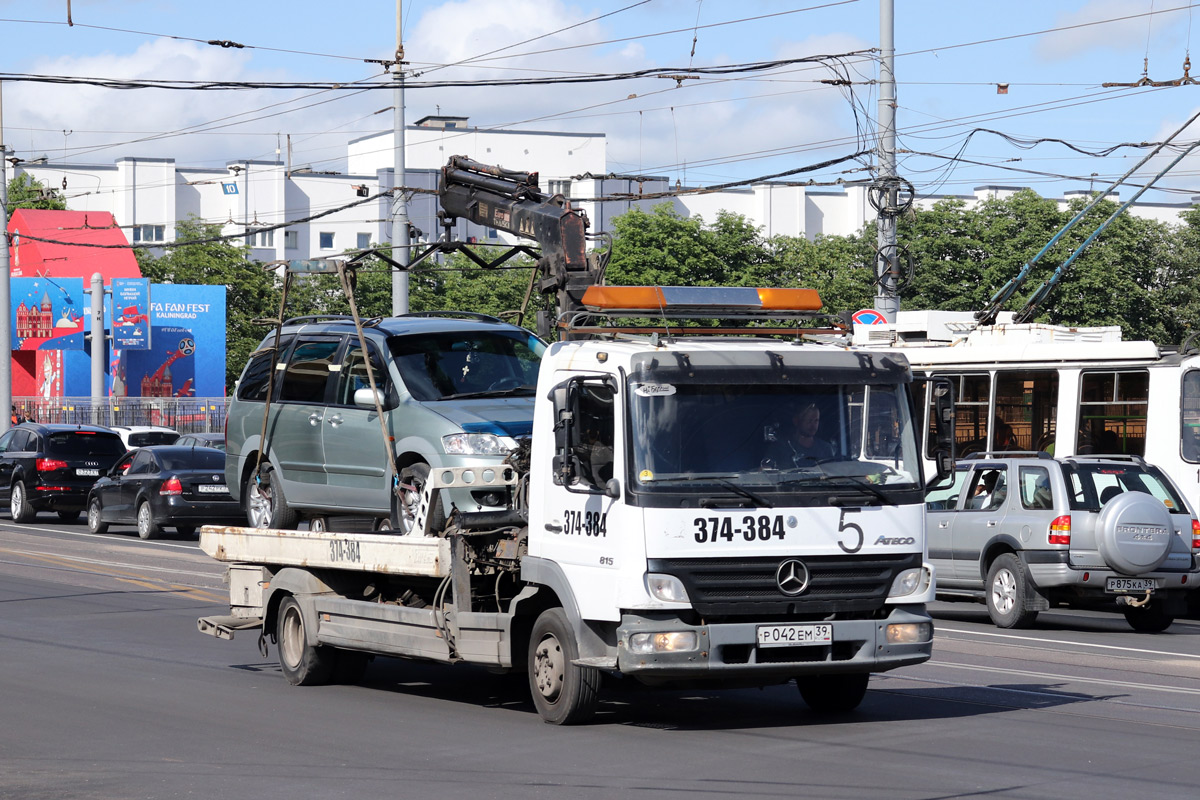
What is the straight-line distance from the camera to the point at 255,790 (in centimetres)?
790

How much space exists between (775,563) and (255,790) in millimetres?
3056

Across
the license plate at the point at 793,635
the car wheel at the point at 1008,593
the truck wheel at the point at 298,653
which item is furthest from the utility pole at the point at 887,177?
the license plate at the point at 793,635

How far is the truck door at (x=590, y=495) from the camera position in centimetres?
912

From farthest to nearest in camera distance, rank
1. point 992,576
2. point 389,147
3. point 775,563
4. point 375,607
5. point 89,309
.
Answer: point 389,147 < point 89,309 < point 992,576 < point 375,607 < point 775,563

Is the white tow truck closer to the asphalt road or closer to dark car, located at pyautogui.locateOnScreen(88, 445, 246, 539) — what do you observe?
the asphalt road

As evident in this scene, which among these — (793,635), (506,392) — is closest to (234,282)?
(506,392)

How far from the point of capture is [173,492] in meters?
26.7

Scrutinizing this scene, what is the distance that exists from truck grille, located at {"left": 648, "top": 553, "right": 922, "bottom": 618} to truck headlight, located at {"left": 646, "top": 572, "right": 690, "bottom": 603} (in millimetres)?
31

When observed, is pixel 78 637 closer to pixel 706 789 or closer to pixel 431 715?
pixel 431 715

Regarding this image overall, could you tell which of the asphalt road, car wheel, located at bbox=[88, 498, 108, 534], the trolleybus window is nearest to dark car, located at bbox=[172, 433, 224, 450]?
car wheel, located at bbox=[88, 498, 108, 534]

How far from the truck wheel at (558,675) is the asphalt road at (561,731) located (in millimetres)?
142

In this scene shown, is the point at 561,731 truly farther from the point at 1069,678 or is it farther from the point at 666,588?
the point at 1069,678

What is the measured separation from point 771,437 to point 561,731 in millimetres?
2107

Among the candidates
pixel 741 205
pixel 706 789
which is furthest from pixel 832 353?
pixel 741 205
